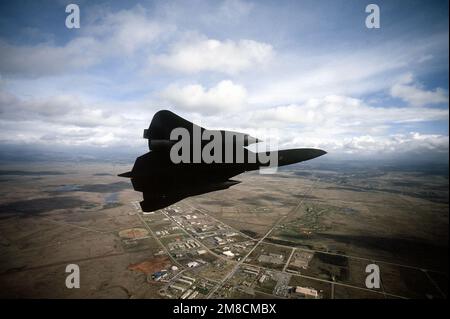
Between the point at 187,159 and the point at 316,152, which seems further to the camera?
the point at 316,152

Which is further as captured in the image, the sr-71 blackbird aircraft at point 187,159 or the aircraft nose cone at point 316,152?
the aircraft nose cone at point 316,152

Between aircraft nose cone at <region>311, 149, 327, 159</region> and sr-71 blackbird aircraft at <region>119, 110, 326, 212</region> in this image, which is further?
aircraft nose cone at <region>311, 149, 327, 159</region>

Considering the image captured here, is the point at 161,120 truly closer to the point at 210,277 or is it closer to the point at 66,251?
the point at 210,277

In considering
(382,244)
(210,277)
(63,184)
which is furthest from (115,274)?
(63,184)

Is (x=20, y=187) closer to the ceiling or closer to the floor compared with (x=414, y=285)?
closer to the ceiling

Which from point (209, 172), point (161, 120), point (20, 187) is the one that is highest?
point (161, 120)

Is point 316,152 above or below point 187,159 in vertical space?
above
